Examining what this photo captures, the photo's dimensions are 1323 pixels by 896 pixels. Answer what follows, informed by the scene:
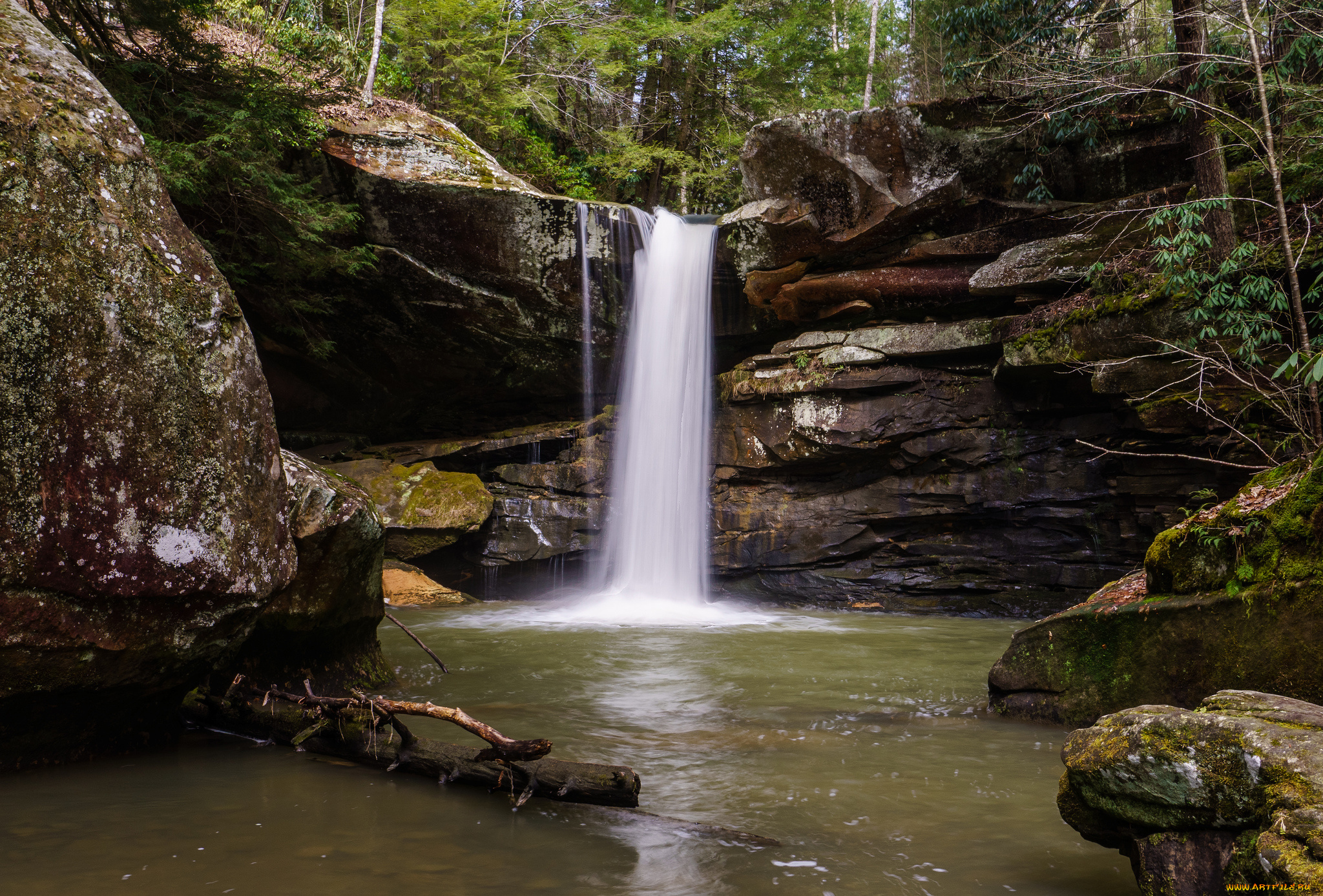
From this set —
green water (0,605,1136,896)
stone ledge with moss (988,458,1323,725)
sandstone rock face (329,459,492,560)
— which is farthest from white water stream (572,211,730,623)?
stone ledge with moss (988,458,1323,725)

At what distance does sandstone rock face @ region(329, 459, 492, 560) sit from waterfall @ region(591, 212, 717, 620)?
101 inches

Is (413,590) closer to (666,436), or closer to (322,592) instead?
(666,436)

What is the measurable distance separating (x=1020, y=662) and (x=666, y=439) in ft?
29.8

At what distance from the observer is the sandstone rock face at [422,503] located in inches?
504

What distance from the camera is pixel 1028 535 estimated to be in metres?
11.6

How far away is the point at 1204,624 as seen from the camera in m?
4.30

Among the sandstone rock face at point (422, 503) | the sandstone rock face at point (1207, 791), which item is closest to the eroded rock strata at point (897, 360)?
the sandstone rock face at point (422, 503)

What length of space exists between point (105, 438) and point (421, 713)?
2113mm

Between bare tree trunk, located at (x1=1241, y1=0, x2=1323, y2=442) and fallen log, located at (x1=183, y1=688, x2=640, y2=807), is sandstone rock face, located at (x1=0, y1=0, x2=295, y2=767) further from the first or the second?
bare tree trunk, located at (x1=1241, y1=0, x2=1323, y2=442)

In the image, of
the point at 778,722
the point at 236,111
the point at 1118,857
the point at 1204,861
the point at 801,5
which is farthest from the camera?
the point at 801,5

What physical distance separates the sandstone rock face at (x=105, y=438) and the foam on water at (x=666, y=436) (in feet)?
30.6

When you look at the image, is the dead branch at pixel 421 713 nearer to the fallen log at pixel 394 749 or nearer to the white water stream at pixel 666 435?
the fallen log at pixel 394 749

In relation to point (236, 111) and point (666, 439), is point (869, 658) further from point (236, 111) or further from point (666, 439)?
point (236, 111)

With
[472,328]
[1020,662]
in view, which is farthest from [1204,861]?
[472,328]
